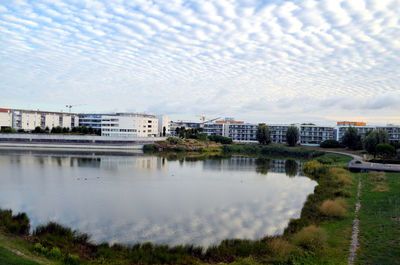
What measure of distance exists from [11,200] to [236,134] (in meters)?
67.5

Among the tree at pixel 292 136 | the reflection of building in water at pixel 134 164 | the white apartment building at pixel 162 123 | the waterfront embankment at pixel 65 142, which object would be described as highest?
the white apartment building at pixel 162 123

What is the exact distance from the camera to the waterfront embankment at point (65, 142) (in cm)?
5197

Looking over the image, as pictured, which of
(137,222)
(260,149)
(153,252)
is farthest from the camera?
(260,149)

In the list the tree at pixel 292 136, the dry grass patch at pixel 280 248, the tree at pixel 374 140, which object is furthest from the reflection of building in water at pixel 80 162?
the tree at pixel 292 136

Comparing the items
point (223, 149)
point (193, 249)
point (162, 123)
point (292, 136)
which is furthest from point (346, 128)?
point (193, 249)

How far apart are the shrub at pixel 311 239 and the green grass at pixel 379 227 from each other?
0.98 m

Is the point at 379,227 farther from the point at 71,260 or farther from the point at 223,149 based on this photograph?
the point at 223,149

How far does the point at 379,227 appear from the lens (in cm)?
1041

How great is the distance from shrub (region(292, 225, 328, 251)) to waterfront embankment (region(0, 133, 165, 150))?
46681 millimetres

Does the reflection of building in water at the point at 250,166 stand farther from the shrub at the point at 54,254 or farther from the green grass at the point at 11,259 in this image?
the green grass at the point at 11,259

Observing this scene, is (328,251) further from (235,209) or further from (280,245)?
(235,209)

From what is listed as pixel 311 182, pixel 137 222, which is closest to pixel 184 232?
pixel 137 222

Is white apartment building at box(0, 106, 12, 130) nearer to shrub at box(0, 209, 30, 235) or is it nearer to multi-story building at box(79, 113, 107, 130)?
multi-story building at box(79, 113, 107, 130)

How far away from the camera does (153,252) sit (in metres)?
9.12
